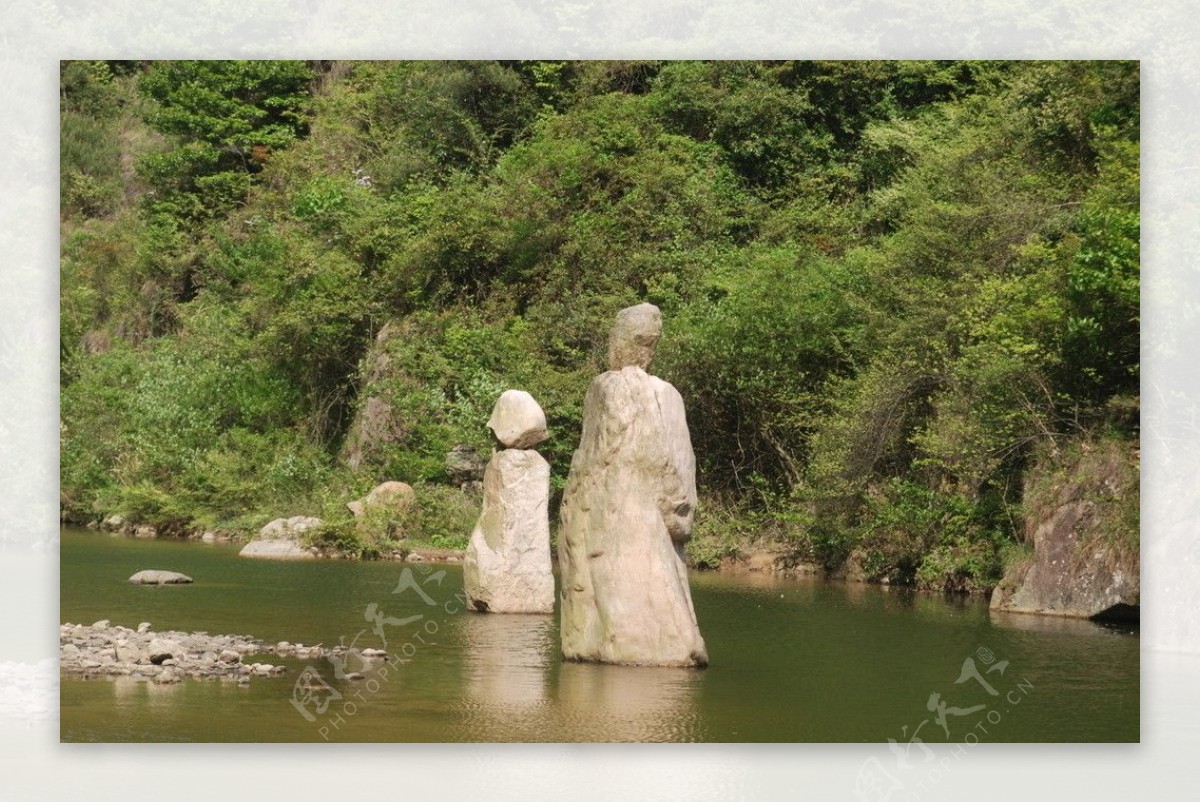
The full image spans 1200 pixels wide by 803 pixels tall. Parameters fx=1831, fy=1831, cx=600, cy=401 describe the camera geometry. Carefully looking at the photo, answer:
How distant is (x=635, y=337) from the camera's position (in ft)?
46.4

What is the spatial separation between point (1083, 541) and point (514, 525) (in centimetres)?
609

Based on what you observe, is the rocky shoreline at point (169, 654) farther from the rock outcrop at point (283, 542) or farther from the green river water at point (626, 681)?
the rock outcrop at point (283, 542)

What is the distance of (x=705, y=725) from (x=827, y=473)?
44.7ft

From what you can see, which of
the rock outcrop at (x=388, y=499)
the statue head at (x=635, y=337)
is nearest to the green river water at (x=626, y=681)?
the statue head at (x=635, y=337)

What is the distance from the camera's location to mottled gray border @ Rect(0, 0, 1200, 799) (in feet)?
38.5

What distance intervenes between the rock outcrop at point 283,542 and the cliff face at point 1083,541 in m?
10.2

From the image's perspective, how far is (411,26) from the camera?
24.9 metres

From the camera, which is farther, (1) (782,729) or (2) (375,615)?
(2) (375,615)

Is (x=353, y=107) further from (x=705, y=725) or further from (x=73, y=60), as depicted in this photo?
(x=705, y=725)

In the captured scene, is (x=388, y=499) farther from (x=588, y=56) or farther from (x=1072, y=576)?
(x=1072, y=576)

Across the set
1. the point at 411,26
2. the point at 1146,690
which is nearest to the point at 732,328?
the point at 411,26

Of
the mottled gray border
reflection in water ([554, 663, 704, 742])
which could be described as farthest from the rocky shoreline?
reflection in water ([554, 663, 704, 742])

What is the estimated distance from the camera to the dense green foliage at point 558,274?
24469 mm

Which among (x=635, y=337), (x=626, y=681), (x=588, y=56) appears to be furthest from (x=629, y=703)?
(x=588, y=56)
